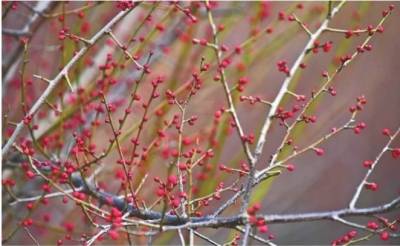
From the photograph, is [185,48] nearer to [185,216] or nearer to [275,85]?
[185,216]

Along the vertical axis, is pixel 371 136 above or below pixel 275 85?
below

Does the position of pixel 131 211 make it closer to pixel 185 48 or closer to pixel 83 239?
pixel 83 239

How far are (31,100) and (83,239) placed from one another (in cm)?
163

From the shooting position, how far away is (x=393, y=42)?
511cm

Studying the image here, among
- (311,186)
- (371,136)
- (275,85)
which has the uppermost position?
(275,85)

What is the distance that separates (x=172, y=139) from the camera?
2.62 m

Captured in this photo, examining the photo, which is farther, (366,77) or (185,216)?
(366,77)

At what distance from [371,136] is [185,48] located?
2598 millimetres

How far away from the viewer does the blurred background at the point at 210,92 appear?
230 centimetres

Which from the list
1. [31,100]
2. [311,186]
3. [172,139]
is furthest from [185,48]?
[311,186]

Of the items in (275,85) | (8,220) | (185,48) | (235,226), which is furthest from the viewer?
(275,85)

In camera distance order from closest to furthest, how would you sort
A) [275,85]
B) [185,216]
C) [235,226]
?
[235,226] < [185,216] < [275,85]

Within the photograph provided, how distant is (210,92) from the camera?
314 centimetres

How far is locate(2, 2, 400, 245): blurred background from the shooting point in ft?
7.56
